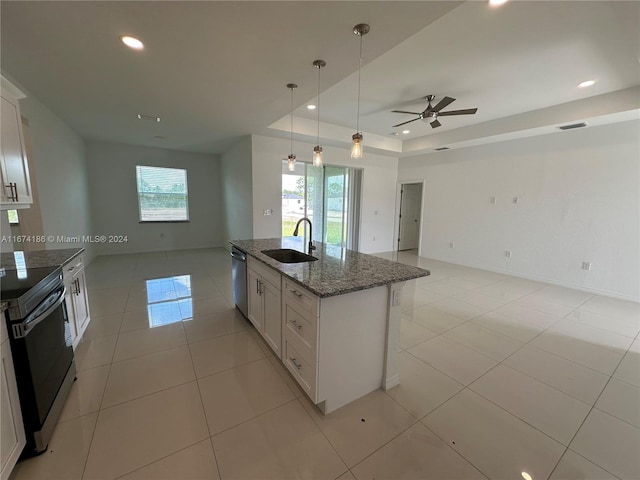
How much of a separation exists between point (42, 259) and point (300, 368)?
2217mm

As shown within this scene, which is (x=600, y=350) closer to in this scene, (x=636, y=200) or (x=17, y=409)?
(x=636, y=200)

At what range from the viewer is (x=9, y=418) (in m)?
1.23

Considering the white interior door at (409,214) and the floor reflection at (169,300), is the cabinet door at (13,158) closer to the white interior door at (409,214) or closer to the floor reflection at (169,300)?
the floor reflection at (169,300)

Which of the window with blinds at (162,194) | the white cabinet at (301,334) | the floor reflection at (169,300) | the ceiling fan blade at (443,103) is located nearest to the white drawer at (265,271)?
the white cabinet at (301,334)

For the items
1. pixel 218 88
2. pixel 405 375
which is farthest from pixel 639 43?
pixel 218 88

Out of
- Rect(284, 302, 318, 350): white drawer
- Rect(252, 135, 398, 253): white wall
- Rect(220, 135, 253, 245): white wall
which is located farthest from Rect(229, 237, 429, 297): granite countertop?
Rect(220, 135, 253, 245): white wall

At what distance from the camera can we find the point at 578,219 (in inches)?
169

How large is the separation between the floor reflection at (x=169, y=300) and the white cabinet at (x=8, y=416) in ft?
5.05

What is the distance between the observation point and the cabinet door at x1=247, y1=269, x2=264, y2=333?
8.00 ft

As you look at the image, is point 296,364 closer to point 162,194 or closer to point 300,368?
point 300,368

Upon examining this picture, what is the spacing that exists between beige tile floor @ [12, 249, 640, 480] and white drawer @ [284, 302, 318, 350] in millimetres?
469

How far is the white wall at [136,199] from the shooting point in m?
5.91

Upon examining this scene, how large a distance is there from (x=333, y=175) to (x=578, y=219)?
4.62 m

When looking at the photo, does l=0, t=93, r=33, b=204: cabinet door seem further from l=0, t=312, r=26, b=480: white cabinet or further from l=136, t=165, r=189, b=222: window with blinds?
l=136, t=165, r=189, b=222: window with blinds
